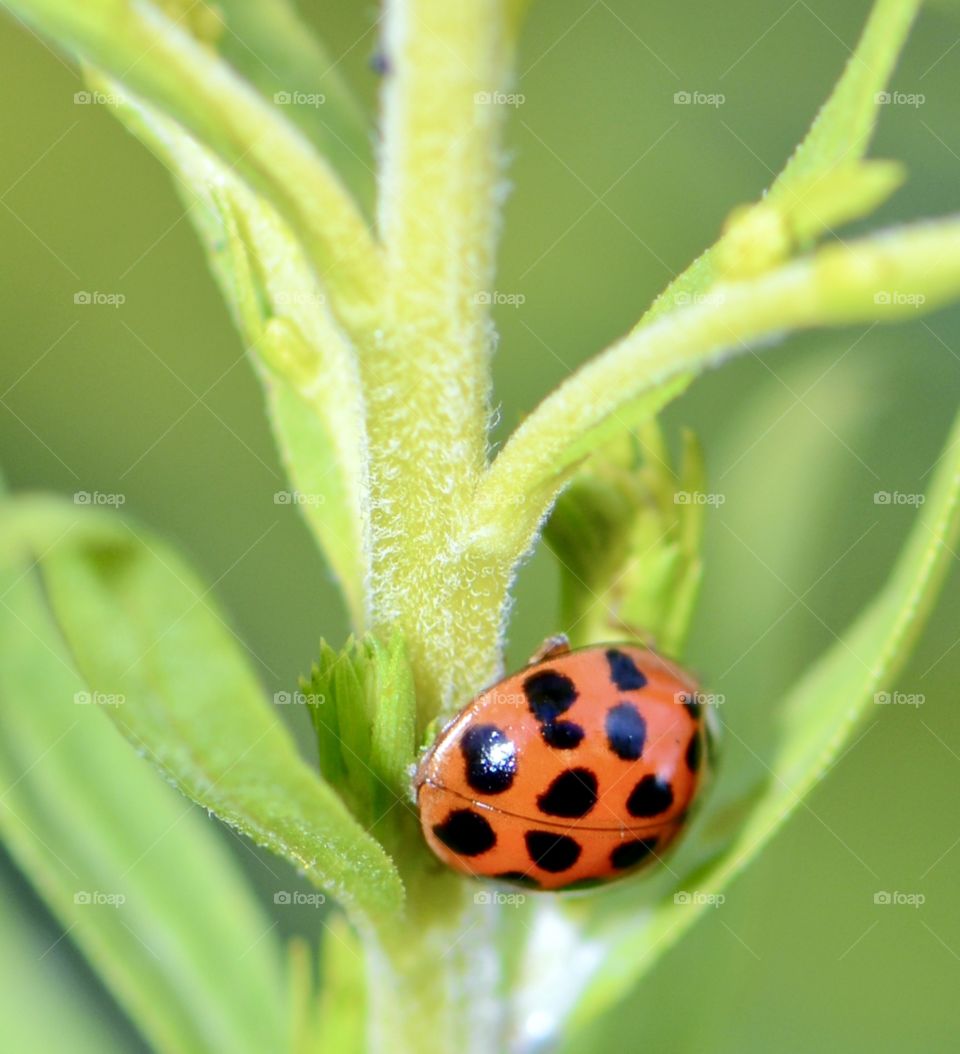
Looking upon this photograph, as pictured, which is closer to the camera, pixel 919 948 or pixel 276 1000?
pixel 276 1000

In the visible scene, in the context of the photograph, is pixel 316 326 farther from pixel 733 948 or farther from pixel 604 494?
pixel 733 948

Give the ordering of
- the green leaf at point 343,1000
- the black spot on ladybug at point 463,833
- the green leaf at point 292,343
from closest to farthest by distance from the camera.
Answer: the green leaf at point 292,343, the black spot on ladybug at point 463,833, the green leaf at point 343,1000

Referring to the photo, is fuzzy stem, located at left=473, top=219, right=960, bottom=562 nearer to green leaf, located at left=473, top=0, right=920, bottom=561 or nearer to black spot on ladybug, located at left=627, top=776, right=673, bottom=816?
green leaf, located at left=473, top=0, right=920, bottom=561

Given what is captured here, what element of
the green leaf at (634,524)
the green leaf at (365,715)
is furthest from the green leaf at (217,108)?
the green leaf at (634,524)

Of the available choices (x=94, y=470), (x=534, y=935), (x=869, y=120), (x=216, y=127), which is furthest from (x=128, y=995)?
(x=94, y=470)

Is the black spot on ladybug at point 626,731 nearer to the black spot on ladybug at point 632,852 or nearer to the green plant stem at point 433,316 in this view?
the black spot on ladybug at point 632,852

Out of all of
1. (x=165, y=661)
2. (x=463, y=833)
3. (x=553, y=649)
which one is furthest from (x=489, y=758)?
(x=165, y=661)
